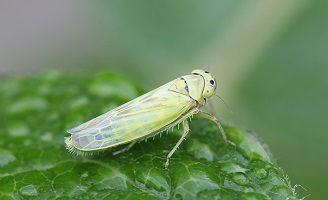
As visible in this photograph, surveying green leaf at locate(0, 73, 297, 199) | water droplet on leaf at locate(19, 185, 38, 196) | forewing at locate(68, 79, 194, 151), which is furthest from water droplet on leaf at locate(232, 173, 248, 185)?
water droplet on leaf at locate(19, 185, 38, 196)

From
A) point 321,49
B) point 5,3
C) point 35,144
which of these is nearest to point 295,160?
point 321,49

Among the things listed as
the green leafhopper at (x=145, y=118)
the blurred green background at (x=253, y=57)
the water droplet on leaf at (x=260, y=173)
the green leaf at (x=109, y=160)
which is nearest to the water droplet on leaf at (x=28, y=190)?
the green leaf at (x=109, y=160)

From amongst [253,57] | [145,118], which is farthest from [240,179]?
[253,57]

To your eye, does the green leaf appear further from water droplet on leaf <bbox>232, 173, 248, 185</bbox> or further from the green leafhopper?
the green leafhopper

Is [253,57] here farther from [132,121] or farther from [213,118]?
[132,121]

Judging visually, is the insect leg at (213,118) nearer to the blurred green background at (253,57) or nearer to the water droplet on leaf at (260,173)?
the water droplet on leaf at (260,173)

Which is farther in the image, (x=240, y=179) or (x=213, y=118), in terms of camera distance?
(x=213, y=118)
